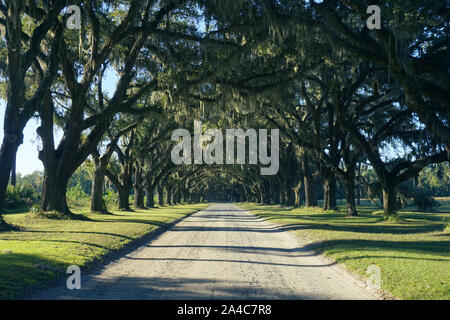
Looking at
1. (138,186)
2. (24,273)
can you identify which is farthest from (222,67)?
(138,186)

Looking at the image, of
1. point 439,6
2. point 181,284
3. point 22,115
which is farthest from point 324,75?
point 181,284

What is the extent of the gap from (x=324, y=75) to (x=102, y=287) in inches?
682

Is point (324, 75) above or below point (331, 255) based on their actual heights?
above

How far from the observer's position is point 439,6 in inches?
478

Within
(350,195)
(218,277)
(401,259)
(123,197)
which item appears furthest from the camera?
(123,197)

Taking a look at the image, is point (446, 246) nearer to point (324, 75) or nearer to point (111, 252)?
point (111, 252)

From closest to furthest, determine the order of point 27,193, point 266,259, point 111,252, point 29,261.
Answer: point 29,261
point 266,259
point 111,252
point 27,193

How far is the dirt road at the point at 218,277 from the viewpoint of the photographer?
5789 mm

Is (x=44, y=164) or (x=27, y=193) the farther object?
(x=27, y=193)

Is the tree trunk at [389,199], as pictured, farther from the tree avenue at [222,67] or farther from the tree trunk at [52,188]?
the tree trunk at [52,188]

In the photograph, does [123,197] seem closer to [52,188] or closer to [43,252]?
[52,188]

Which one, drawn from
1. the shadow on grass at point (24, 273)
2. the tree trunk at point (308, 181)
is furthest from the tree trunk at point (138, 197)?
the shadow on grass at point (24, 273)

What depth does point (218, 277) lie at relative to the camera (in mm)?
6984

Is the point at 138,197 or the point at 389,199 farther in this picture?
the point at 138,197
